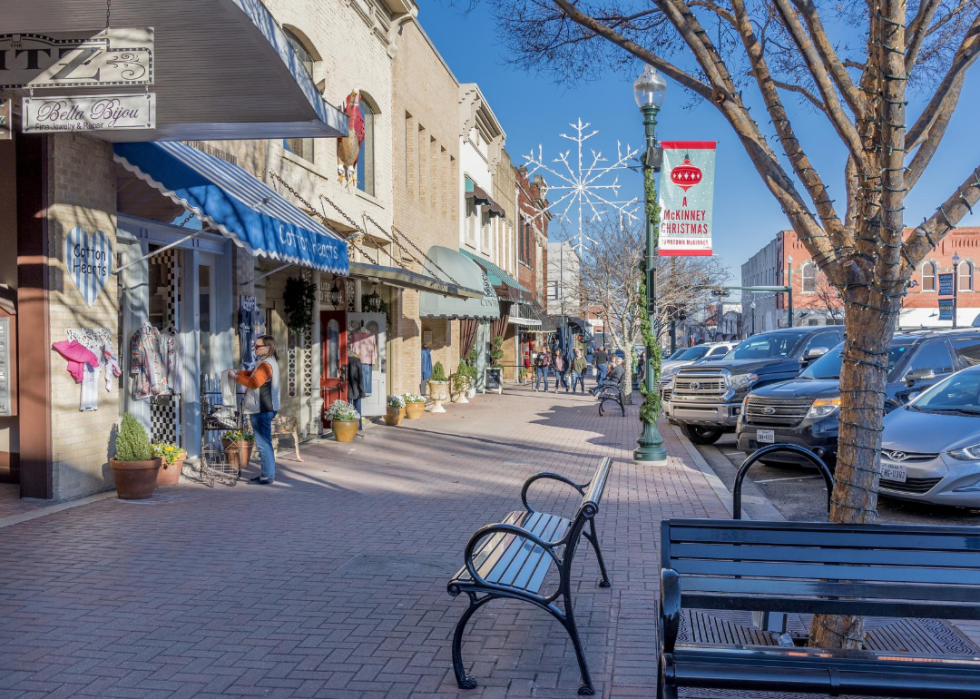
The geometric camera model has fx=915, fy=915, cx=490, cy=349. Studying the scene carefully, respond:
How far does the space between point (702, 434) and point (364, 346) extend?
6.56 m

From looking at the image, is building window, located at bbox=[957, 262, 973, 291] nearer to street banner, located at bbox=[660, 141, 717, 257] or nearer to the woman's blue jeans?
street banner, located at bbox=[660, 141, 717, 257]

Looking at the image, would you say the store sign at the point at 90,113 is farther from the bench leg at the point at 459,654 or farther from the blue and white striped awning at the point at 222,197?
the bench leg at the point at 459,654

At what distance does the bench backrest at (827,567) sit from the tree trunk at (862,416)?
18.5 inches

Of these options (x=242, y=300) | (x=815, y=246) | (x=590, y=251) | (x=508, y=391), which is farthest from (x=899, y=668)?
(x=590, y=251)

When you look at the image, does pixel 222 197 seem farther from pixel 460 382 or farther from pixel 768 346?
pixel 460 382

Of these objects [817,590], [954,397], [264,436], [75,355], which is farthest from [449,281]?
[817,590]

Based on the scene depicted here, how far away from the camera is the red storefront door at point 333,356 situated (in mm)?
16688

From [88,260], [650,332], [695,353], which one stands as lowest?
[695,353]

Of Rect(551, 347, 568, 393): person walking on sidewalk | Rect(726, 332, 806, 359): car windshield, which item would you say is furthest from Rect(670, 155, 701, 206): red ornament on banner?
Rect(551, 347, 568, 393): person walking on sidewalk

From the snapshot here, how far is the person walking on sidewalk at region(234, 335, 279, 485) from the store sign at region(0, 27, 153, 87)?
3783mm

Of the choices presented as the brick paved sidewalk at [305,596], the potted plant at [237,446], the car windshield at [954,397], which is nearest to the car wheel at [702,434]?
the brick paved sidewalk at [305,596]

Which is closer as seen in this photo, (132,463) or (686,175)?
(132,463)

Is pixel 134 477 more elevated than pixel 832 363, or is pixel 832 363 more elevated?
pixel 832 363

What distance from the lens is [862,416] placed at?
4562mm
